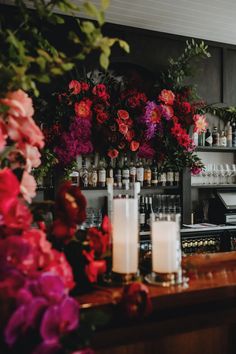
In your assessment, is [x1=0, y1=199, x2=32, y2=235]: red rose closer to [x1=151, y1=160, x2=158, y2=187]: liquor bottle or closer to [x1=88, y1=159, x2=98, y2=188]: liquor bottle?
[x1=88, y1=159, x2=98, y2=188]: liquor bottle

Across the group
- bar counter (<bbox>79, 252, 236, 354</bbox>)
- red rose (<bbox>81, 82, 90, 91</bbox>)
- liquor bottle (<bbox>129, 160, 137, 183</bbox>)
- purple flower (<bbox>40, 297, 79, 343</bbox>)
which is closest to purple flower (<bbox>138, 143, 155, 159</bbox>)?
liquor bottle (<bbox>129, 160, 137, 183</bbox>)

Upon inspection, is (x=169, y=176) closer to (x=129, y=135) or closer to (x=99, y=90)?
(x=129, y=135)

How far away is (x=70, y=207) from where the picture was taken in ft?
3.30

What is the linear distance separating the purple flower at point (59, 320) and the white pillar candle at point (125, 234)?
51 cm

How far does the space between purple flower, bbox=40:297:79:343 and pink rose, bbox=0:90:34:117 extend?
0.42 meters

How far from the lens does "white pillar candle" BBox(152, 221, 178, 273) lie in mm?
1333

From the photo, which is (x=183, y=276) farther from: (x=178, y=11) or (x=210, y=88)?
(x=210, y=88)

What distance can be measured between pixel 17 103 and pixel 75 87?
10.0 ft

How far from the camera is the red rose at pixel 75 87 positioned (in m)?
3.92

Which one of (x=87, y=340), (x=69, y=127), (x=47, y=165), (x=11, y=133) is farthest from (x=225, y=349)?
(x=69, y=127)

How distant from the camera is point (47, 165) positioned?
3.72m

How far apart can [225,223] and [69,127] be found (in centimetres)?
202

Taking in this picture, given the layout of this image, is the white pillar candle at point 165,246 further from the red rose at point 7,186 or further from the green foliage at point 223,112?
the green foliage at point 223,112

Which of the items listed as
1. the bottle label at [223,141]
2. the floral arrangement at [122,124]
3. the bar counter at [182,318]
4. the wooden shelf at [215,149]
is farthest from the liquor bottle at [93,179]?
the bar counter at [182,318]
